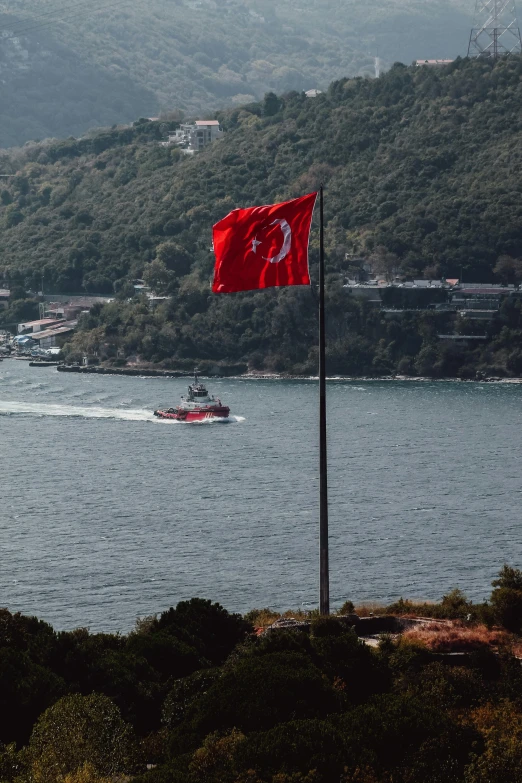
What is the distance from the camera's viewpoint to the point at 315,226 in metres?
129

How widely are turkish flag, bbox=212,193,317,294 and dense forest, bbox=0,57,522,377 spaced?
86812 mm

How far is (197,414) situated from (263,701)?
69.4 metres

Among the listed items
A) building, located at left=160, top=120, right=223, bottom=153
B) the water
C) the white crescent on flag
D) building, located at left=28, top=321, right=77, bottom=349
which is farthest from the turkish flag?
building, located at left=160, top=120, right=223, bottom=153

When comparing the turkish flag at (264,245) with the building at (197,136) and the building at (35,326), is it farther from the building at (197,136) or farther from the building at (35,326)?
the building at (197,136)

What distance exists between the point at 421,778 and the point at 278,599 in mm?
27337

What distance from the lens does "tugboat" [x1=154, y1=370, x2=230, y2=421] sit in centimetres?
8550

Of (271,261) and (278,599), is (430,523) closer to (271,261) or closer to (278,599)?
(278,599)

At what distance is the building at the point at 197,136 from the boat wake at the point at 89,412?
Answer: 248 feet

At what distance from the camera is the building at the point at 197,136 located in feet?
534

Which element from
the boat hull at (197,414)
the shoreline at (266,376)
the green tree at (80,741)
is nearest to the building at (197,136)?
the shoreline at (266,376)

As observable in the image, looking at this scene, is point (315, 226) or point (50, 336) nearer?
point (50, 336)

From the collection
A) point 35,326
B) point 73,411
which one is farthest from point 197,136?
point 73,411

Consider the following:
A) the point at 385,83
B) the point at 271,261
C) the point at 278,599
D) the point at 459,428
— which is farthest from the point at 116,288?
the point at 271,261

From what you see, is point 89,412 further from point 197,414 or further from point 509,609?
point 509,609
